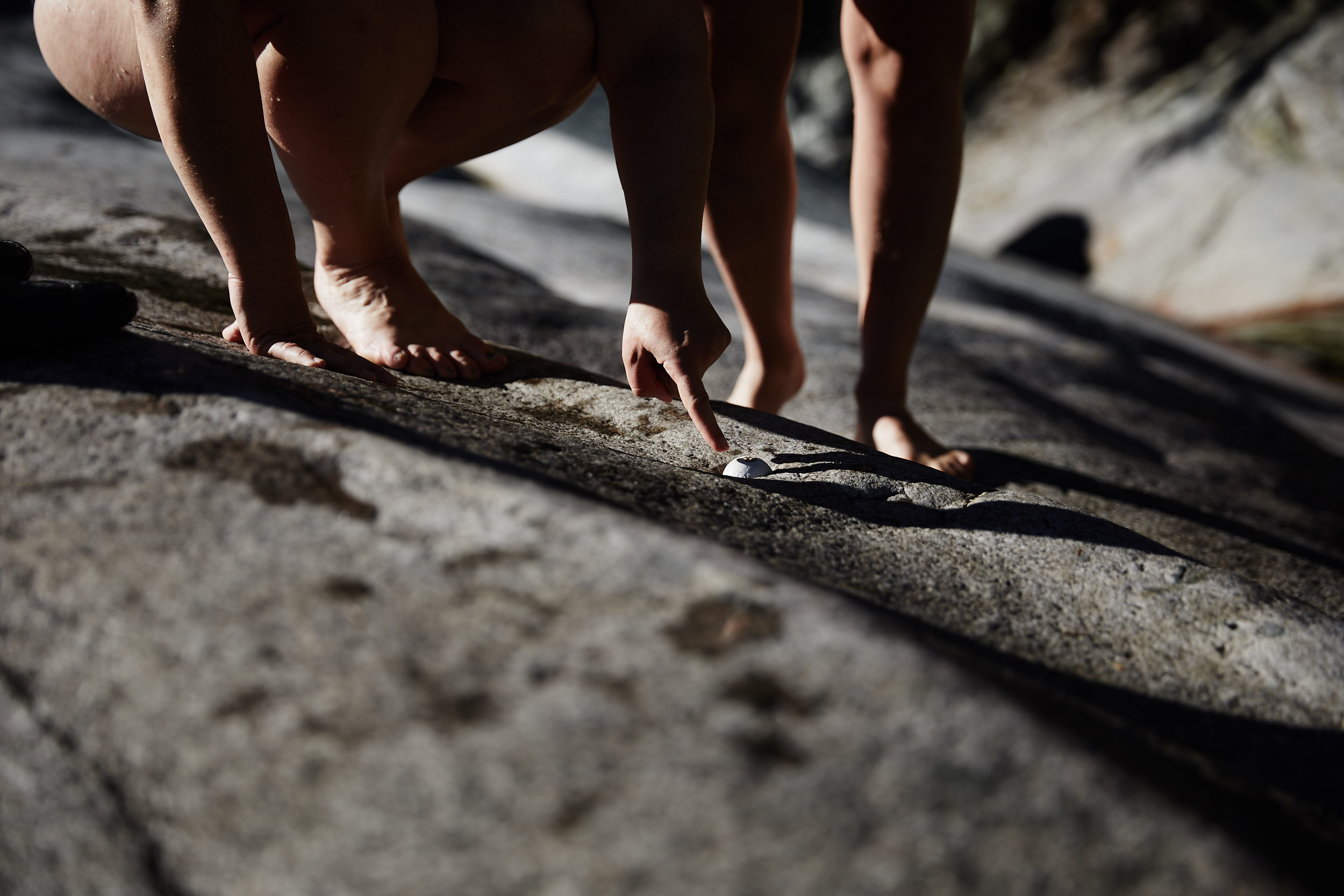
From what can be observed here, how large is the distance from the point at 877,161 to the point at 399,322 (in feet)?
3.15

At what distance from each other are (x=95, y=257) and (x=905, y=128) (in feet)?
5.16

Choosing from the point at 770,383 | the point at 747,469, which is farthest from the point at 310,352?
the point at 770,383

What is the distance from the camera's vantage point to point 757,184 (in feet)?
6.34

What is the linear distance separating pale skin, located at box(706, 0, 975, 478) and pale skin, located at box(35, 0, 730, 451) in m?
0.35

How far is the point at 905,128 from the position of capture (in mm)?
1814

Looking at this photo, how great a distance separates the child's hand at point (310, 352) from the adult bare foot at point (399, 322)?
0.15 metres

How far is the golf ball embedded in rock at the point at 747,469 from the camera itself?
123 cm

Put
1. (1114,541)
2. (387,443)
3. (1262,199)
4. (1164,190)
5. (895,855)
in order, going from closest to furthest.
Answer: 1. (895,855)
2. (387,443)
3. (1114,541)
4. (1262,199)
5. (1164,190)

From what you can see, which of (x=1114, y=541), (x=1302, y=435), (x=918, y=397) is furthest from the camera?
(x=1302, y=435)

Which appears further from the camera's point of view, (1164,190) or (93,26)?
(1164,190)

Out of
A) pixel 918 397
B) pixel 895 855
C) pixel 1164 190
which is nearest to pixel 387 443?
pixel 895 855

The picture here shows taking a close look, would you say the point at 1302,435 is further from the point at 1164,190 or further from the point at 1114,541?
the point at 1164,190

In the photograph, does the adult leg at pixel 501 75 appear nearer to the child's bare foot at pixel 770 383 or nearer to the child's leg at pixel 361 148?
the child's leg at pixel 361 148

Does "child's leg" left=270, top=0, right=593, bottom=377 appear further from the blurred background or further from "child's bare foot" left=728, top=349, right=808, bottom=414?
the blurred background
